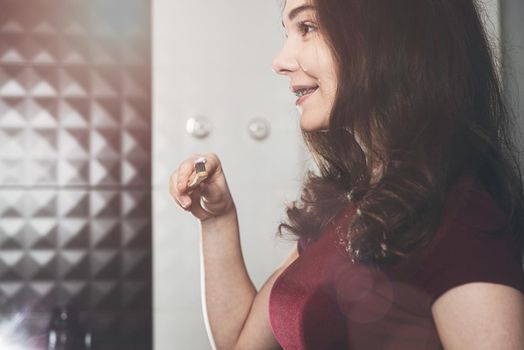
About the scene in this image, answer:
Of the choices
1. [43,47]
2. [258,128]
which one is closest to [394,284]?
[258,128]

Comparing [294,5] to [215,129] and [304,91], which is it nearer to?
[304,91]

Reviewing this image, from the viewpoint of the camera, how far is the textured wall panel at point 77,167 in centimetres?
223

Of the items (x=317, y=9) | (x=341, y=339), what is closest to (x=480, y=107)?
(x=317, y=9)

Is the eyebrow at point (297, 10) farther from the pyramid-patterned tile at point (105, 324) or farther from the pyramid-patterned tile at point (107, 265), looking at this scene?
the pyramid-patterned tile at point (105, 324)

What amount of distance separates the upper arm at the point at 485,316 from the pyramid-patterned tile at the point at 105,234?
178 cm

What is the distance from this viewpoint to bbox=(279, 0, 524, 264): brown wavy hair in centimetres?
87

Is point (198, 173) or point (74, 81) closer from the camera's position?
point (198, 173)

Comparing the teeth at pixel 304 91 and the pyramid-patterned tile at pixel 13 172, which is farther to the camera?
the pyramid-patterned tile at pixel 13 172

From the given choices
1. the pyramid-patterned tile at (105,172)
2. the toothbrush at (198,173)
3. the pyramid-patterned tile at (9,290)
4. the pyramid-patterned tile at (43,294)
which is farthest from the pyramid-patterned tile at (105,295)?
the toothbrush at (198,173)

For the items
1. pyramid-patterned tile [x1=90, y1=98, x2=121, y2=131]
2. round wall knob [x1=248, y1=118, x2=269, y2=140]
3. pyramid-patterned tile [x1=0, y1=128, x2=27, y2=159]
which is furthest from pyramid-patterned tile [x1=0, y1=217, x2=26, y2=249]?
round wall knob [x1=248, y1=118, x2=269, y2=140]

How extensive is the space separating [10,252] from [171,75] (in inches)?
36.6

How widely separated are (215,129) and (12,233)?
2.90 feet

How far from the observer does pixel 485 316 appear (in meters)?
0.71

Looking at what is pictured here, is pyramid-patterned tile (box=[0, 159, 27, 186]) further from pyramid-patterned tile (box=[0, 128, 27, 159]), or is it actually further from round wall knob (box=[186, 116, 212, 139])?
round wall knob (box=[186, 116, 212, 139])
